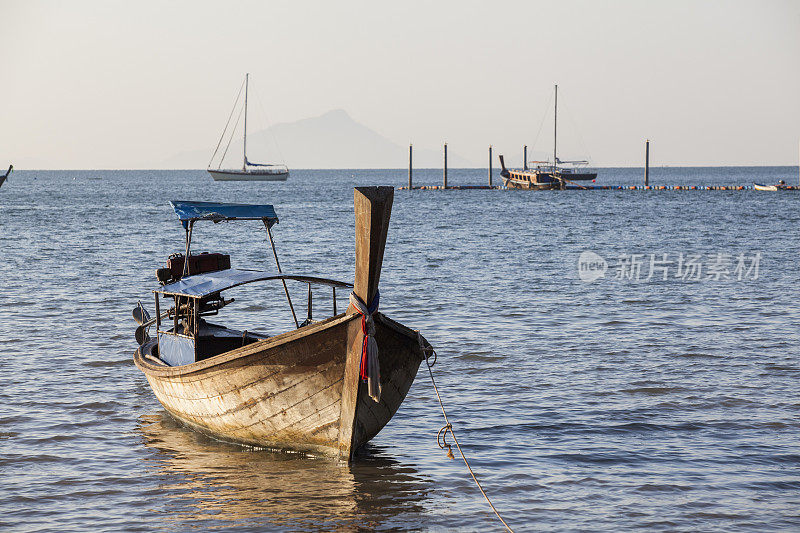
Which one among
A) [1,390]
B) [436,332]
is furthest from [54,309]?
[436,332]

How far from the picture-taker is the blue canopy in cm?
1407

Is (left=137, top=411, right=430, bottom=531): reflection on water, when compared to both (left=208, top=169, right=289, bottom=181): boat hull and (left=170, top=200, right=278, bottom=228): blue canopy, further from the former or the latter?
(left=208, top=169, right=289, bottom=181): boat hull

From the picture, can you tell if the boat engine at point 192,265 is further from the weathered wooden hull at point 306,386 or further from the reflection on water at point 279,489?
the reflection on water at point 279,489

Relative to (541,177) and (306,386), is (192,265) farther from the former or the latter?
(541,177)

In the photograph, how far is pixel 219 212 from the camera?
46.4 feet

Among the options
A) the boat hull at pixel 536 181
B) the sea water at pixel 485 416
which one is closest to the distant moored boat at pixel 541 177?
the boat hull at pixel 536 181

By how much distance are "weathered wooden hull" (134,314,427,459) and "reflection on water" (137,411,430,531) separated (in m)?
0.32

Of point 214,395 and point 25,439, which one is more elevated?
point 214,395

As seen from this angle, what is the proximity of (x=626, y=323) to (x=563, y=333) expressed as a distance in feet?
7.57

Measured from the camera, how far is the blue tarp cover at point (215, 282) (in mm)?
12070

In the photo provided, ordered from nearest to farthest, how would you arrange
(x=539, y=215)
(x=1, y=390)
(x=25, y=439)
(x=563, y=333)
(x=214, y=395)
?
(x=214, y=395) < (x=25, y=439) < (x=1, y=390) < (x=563, y=333) < (x=539, y=215)

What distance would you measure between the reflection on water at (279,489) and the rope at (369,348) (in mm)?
1206

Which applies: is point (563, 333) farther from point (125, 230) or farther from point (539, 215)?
point (539, 215)

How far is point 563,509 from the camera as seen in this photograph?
32.1 ft
